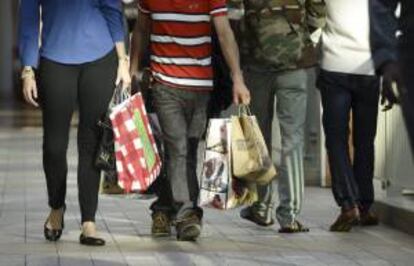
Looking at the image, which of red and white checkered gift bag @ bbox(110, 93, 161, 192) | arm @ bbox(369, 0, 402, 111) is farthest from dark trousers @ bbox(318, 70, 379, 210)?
arm @ bbox(369, 0, 402, 111)

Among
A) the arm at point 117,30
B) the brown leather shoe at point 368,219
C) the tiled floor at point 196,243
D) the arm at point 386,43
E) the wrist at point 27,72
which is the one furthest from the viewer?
the brown leather shoe at point 368,219

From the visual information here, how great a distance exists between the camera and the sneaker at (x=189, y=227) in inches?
299

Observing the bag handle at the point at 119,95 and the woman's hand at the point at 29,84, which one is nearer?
the woman's hand at the point at 29,84

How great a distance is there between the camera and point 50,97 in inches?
293

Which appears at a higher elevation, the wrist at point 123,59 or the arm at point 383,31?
the arm at point 383,31

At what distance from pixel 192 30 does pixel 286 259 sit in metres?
1.69

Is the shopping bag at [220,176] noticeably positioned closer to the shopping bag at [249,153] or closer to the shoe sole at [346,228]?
the shopping bag at [249,153]

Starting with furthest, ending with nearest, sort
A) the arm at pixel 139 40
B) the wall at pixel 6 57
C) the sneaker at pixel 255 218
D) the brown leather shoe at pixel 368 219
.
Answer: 1. the wall at pixel 6 57
2. the brown leather shoe at pixel 368 219
3. the sneaker at pixel 255 218
4. the arm at pixel 139 40

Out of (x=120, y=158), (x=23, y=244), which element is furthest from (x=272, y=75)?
(x=23, y=244)

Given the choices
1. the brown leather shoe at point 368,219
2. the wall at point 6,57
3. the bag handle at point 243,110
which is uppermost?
the bag handle at point 243,110

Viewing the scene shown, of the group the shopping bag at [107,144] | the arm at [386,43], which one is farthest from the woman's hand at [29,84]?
the arm at [386,43]

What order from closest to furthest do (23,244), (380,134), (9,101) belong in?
1. (23,244)
2. (380,134)
3. (9,101)

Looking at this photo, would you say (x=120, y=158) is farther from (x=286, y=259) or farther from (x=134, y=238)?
(x=286, y=259)

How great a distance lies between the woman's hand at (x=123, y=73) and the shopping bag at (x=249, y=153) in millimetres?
720
